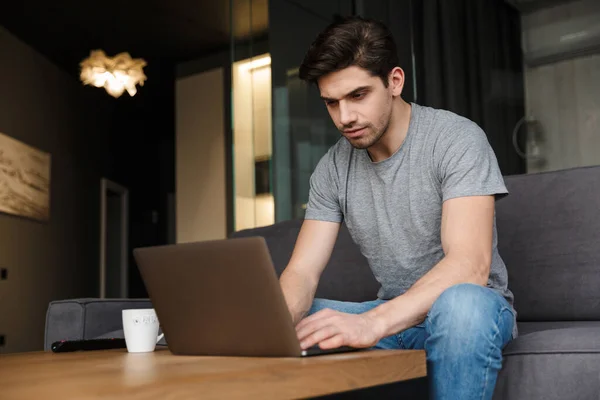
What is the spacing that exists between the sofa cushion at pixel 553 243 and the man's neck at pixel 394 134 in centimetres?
50

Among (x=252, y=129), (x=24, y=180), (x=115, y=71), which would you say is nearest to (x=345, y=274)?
(x=252, y=129)

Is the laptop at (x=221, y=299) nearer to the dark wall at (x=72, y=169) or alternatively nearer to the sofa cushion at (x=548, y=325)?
the sofa cushion at (x=548, y=325)

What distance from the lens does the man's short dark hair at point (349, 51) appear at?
1.60m

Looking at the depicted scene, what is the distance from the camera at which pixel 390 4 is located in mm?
4145

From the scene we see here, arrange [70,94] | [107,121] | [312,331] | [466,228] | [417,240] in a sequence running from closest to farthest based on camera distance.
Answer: [312,331] → [466,228] → [417,240] → [70,94] → [107,121]

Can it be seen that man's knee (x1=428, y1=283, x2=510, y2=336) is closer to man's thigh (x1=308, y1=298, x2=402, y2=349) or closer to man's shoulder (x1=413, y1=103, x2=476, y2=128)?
man's thigh (x1=308, y1=298, x2=402, y2=349)

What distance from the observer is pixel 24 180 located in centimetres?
638

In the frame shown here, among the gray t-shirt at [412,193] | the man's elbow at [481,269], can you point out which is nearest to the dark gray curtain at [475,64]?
the gray t-shirt at [412,193]

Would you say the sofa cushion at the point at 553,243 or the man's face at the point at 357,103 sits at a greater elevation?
the man's face at the point at 357,103

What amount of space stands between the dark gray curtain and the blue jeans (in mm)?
3019

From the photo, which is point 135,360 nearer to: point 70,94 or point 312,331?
point 312,331

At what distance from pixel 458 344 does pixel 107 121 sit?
7627 millimetres

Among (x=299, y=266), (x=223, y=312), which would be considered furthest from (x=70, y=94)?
(x=223, y=312)

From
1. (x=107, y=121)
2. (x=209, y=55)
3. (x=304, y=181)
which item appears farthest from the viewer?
(x=107, y=121)
